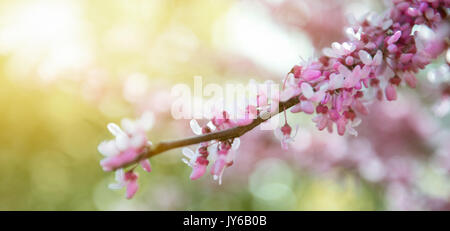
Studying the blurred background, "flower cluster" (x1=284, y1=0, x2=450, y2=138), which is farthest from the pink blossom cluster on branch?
the blurred background

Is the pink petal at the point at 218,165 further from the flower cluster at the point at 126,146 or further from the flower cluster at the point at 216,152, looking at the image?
the flower cluster at the point at 126,146

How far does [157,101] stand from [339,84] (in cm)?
152

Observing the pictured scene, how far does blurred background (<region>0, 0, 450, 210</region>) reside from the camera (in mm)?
2250

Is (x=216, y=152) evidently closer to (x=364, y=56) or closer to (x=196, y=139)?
(x=196, y=139)

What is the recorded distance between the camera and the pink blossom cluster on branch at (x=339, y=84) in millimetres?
780

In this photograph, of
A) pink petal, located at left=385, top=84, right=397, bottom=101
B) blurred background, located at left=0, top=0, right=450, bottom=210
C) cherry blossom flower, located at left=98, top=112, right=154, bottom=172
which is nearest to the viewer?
cherry blossom flower, located at left=98, top=112, right=154, bottom=172

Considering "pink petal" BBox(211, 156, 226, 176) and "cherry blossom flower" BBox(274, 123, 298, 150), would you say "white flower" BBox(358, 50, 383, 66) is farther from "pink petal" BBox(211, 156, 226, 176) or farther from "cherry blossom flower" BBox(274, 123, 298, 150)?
"pink petal" BBox(211, 156, 226, 176)

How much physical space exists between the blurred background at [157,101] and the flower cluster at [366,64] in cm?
87

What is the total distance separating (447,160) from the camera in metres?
1.83

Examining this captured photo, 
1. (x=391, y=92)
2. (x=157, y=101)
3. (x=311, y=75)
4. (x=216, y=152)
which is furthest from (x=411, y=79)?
(x=157, y=101)

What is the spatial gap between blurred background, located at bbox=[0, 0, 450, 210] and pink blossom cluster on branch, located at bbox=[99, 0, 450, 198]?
2.87ft
